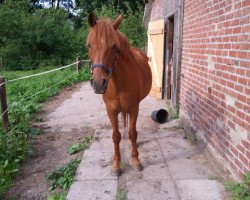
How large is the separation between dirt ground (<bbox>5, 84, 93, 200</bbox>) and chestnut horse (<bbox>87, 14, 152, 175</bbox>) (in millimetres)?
952

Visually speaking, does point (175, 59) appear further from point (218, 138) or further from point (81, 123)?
point (218, 138)

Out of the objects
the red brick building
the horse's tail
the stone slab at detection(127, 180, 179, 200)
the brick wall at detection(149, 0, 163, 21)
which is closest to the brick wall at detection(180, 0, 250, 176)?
the red brick building

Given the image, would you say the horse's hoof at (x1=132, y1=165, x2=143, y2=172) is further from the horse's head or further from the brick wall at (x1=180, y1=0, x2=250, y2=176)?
the horse's head

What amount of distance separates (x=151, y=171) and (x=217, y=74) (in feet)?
4.91

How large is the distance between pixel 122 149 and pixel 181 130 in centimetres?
147

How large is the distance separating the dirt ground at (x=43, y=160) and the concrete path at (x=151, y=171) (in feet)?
1.14

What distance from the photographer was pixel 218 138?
3.82 m

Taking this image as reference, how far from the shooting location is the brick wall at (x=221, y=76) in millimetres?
3010

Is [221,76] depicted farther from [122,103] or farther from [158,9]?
[158,9]

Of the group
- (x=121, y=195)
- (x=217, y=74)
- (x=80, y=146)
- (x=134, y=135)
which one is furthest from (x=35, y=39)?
(x=121, y=195)

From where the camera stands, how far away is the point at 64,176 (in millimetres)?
3816

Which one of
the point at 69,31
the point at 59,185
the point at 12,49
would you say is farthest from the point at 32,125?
the point at 69,31

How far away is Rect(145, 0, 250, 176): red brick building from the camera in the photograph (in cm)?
303

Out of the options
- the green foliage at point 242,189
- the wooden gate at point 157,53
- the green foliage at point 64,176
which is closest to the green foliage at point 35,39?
the wooden gate at point 157,53
